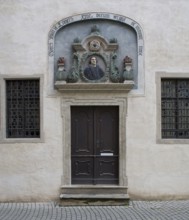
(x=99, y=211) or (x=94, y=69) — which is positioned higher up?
(x=94, y=69)

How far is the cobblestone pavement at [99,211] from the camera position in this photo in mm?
9016

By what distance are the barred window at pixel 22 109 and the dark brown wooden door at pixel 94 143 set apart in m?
1.00

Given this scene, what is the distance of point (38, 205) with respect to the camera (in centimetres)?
1023

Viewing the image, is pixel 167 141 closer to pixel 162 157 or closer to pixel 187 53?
pixel 162 157

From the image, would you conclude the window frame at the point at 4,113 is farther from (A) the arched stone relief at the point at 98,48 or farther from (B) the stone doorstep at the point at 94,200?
(B) the stone doorstep at the point at 94,200

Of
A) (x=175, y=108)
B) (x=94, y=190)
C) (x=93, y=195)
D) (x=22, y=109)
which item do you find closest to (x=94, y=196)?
(x=93, y=195)

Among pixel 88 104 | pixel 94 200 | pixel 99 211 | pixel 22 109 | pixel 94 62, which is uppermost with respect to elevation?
pixel 94 62

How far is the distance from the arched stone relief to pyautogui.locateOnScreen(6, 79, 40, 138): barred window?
2.26ft

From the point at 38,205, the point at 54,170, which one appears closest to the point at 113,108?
the point at 54,170

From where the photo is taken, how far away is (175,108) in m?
10.7

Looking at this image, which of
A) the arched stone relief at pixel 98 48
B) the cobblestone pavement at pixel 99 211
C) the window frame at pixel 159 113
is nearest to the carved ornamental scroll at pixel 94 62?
the arched stone relief at pixel 98 48

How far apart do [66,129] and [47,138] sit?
531 millimetres

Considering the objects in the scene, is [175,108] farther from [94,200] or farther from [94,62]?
[94,200]

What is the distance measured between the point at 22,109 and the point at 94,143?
6.72 feet
